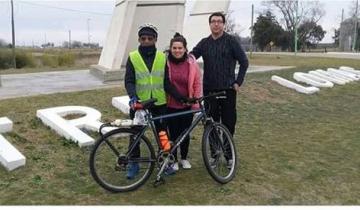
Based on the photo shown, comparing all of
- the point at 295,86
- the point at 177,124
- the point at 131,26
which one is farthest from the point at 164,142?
the point at 131,26

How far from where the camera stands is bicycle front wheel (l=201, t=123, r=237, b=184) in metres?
4.74

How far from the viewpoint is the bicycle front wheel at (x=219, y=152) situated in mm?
4742

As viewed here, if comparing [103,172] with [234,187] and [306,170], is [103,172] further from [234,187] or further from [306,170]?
[306,170]

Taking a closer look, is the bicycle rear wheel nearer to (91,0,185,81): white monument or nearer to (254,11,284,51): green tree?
(91,0,185,81): white monument

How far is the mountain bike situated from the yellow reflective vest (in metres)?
0.19

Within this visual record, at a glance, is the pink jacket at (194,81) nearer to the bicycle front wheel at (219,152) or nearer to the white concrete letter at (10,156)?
the bicycle front wheel at (219,152)

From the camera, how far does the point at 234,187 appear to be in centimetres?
477

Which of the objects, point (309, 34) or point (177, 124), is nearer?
point (177, 124)

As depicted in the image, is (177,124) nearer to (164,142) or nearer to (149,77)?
(164,142)

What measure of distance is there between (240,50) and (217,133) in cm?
100

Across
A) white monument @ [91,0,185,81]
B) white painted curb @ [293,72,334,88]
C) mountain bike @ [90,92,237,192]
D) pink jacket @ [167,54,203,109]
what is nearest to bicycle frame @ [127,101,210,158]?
mountain bike @ [90,92,237,192]

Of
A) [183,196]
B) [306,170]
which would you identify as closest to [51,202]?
[183,196]

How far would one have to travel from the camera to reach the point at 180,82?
4871mm

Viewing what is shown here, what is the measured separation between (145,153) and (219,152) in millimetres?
853
